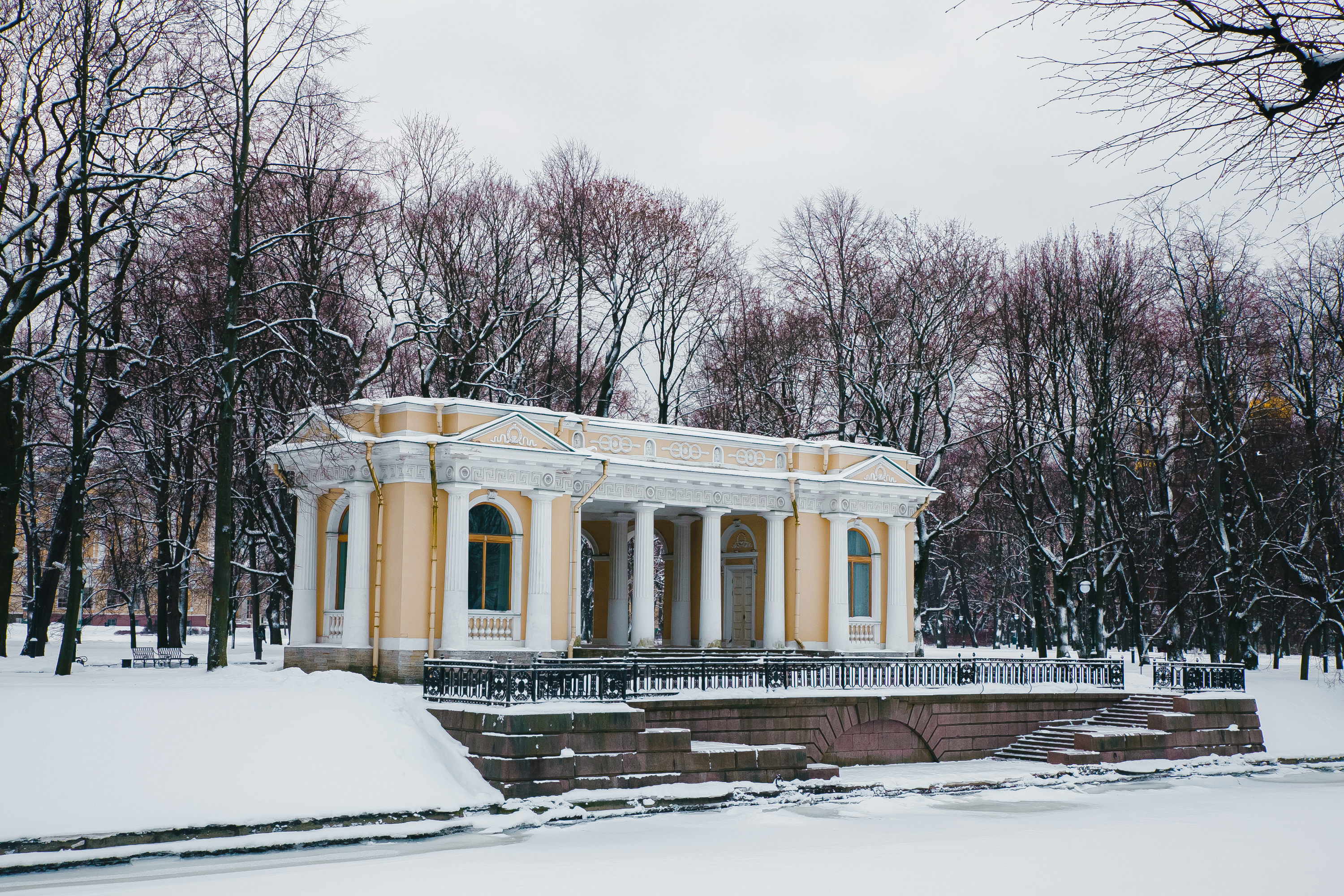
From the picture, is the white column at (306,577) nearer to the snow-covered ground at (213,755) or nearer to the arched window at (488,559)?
the arched window at (488,559)

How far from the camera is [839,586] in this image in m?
28.5

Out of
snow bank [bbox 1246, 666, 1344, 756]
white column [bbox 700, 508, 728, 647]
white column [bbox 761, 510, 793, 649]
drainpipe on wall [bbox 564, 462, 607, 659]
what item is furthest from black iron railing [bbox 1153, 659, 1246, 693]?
drainpipe on wall [bbox 564, 462, 607, 659]

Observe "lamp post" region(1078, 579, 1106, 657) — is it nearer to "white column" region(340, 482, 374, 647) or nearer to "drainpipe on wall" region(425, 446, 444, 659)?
"drainpipe on wall" region(425, 446, 444, 659)

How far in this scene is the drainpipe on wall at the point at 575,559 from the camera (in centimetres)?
2436

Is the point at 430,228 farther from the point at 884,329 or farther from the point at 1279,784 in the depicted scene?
the point at 1279,784

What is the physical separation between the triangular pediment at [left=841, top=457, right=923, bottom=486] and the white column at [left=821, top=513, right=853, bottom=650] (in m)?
0.98

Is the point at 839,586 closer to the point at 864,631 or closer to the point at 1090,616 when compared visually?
the point at 864,631

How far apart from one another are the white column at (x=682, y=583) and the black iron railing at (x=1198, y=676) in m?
11.0

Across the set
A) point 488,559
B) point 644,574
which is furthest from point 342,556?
point 644,574

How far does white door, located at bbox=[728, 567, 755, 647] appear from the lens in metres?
29.6

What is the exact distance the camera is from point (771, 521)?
1117 inches

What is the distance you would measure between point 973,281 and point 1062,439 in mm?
5602

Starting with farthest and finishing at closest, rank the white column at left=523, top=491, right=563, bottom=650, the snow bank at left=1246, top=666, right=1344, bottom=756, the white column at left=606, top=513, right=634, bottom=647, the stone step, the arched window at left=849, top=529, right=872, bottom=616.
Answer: the arched window at left=849, top=529, right=872, bottom=616 < the white column at left=606, top=513, right=634, bottom=647 < the snow bank at left=1246, top=666, right=1344, bottom=756 < the stone step < the white column at left=523, top=491, right=563, bottom=650

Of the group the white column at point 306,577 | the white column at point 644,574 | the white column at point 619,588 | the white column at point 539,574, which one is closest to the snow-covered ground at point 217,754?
the white column at point 306,577
